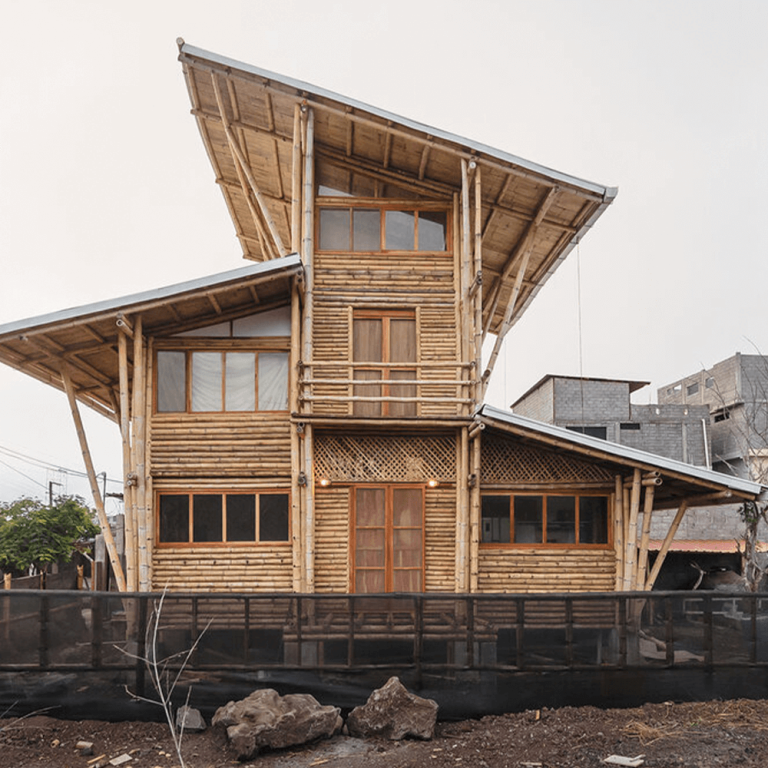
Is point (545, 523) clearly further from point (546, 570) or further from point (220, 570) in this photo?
point (220, 570)

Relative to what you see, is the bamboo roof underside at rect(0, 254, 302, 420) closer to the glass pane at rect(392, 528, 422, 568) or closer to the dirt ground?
the glass pane at rect(392, 528, 422, 568)

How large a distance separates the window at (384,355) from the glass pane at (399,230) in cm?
133

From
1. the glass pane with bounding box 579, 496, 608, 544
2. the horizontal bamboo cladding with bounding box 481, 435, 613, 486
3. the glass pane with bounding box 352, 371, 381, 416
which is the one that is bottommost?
the glass pane with bounding box 579, 496, 608, 544

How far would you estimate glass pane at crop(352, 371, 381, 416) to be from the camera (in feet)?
39.9

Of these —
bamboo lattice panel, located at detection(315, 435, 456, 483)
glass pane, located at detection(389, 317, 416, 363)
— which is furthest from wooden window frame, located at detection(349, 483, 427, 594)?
glass pane, located at detection(389, 317, 416, 363)

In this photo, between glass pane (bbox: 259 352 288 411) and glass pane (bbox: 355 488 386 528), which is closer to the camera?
glass pane (bbox: 355 488 386 528)

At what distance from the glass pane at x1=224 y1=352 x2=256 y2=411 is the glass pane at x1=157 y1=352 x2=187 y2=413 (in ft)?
2.56

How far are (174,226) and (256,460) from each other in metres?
71.0

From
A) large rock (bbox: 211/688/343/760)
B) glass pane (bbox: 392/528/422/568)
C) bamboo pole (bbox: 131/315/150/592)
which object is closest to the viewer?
large rock (bbox: 211/688/343/760)

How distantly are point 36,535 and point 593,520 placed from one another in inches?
589

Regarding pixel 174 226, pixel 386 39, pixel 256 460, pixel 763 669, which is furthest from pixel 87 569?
pixel 386 39

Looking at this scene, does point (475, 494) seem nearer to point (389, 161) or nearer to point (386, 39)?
point (389, 161)

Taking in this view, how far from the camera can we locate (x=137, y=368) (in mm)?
11266

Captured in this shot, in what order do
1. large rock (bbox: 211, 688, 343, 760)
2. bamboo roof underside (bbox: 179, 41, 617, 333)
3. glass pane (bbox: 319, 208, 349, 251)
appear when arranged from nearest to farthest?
large rock (bbox: 211, 688, 343, 760), bamboo roof underside (bbox: 179, 41, 617, 333), glass pane (bbox: 319, 208, 349, 251)
